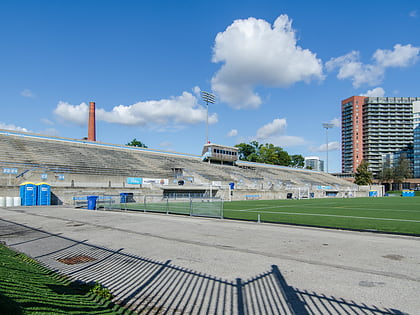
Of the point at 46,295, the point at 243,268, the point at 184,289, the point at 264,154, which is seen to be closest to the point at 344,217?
the point at 243,268

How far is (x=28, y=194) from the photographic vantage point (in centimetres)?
2878

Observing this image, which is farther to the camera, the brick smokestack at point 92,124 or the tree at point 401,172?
the tree at point 401,172

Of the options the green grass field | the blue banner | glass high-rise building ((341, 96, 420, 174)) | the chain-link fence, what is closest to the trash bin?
the chain-link fence

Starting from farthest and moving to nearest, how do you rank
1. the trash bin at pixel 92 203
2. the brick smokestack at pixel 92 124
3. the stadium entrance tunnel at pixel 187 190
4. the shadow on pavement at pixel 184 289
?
the brick smokestack at pixel 92 124 → the stadium entrance tunnel at pixel 187 190 → the trash bin at pixel 92 203 → the shadow on pavement at pixel 184 289

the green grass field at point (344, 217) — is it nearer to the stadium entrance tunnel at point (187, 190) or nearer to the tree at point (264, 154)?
the stadium entrance tunnel at point (187, 190)

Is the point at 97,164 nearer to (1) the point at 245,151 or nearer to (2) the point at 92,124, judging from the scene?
(2) the point at 92,124

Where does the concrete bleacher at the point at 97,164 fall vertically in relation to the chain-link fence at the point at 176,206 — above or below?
above

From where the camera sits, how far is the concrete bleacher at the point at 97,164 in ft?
119

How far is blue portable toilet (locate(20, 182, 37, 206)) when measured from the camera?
2856cm

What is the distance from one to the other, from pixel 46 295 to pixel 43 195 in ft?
94.0

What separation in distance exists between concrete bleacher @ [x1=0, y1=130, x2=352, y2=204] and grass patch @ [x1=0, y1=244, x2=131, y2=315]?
30.3m

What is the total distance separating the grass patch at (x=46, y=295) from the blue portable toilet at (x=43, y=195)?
25.9m

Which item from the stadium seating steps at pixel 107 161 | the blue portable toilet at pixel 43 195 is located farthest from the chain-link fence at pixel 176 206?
the stadium seating steps at pixel 107 161

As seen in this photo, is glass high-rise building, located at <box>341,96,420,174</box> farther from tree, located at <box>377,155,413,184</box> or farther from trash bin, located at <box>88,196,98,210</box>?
trash bin, located at <box>88,196,98,210</box>
